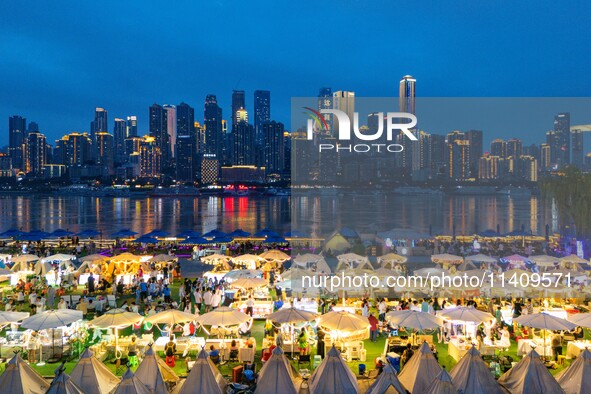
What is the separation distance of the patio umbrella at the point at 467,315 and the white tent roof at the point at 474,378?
349 cm

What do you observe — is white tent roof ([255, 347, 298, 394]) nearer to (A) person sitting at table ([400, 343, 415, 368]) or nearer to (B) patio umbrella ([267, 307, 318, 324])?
(A) person sitting at table ([400, 343, 415, 368])

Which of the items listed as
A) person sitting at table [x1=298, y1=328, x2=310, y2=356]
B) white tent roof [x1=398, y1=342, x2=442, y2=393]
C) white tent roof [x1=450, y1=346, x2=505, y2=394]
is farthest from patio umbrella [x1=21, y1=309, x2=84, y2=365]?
white tent roof [x1=450, y1=346, x2=505, y2=394]

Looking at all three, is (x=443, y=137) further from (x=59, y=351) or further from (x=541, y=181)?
(x=59, y=351)

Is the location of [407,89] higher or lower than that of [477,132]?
higher

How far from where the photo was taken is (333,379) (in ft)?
26.8

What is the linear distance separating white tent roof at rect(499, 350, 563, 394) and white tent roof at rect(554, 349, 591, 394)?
32cm

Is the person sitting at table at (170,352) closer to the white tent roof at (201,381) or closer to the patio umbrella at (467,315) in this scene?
the white tent roof at (201,381)

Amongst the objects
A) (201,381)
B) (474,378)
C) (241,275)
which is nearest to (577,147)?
(241,275)

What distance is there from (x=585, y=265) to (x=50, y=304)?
18.7 meters

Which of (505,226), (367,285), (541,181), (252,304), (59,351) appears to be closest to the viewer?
(59,351)

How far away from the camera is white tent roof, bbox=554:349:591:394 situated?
816 cm

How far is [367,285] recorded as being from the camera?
56.9 feet

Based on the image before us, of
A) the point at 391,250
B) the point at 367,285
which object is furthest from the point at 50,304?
the point at 391,250

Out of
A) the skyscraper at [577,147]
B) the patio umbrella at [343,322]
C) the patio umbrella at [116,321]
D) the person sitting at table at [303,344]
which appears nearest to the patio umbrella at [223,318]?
the person sitting at table at [303,344]
